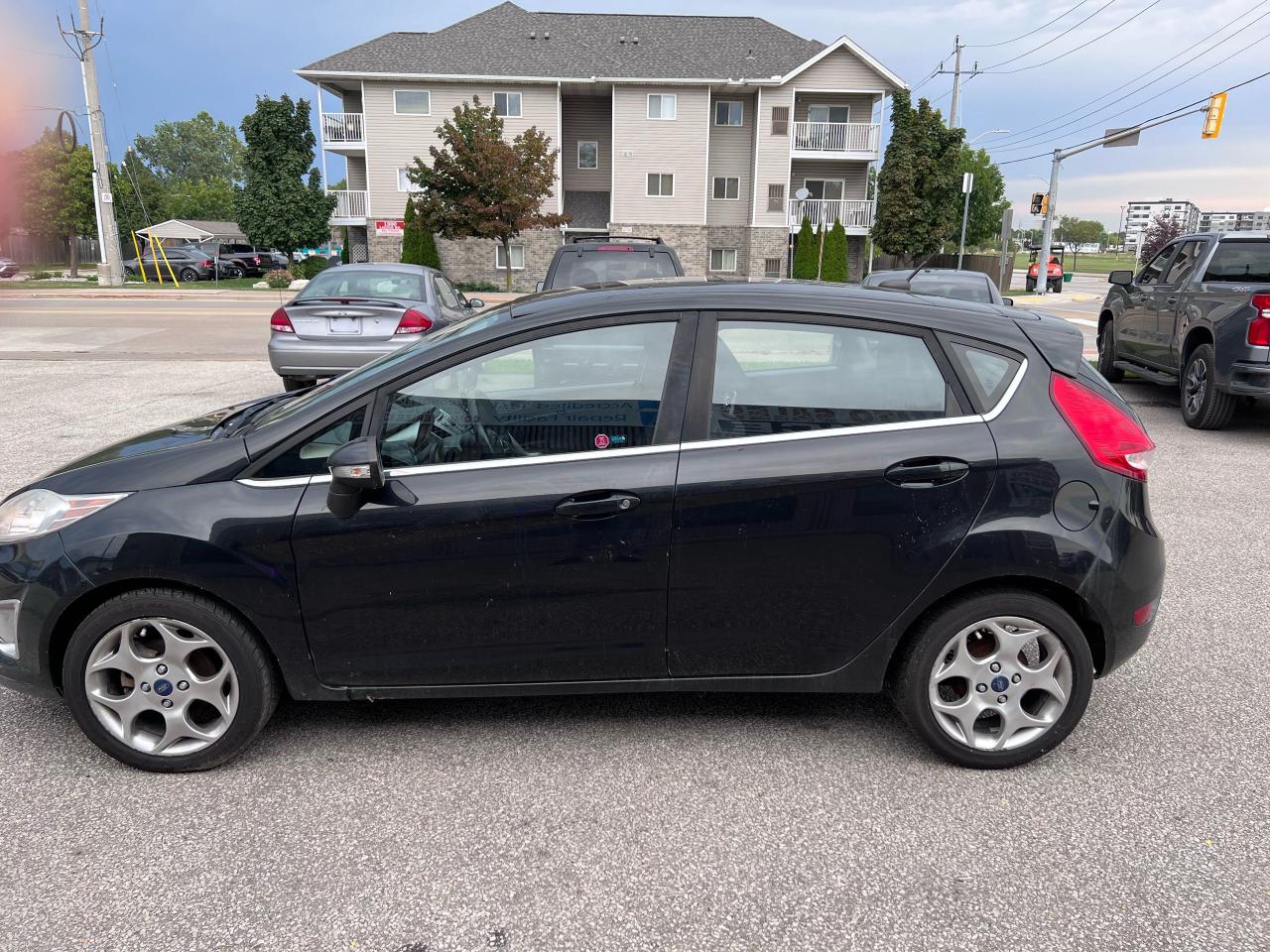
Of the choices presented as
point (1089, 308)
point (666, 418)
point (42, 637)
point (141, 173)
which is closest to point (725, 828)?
point (666, 418)

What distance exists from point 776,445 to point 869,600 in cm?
62

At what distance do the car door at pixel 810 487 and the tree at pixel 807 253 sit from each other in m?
37.2

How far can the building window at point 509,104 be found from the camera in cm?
3935

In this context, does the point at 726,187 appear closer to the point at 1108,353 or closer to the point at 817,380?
the point at 1108,353

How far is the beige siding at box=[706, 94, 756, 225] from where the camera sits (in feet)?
135

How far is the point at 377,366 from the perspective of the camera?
3488 millimetres

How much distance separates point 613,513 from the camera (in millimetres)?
3154

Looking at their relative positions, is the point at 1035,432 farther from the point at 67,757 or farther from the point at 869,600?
the point at 67,757

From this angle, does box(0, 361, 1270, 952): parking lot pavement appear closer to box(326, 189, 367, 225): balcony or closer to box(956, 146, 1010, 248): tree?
box(326, 189, 367, 225): balcony

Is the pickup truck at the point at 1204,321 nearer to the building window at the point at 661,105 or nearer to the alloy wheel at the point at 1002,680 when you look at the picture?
the alloy wheel at the point at 1002,680

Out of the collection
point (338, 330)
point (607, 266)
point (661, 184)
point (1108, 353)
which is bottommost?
point (1108, 353)

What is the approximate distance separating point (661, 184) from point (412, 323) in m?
31.7

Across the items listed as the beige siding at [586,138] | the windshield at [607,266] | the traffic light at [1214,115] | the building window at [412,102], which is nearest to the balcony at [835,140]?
the beige siding at [586,138]

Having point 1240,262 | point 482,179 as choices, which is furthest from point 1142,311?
→ point 482,179
